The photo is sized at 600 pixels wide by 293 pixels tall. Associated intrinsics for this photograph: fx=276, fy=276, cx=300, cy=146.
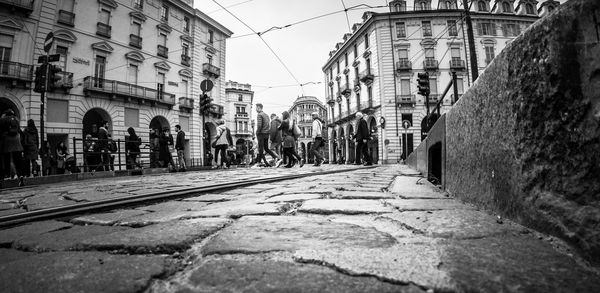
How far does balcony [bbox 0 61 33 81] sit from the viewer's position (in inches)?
528

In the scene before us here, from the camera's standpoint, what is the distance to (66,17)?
1586 cm

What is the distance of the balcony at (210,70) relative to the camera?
2442 cm

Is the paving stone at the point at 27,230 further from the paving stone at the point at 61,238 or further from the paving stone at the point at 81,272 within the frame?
the paving stone at the point at 81,272

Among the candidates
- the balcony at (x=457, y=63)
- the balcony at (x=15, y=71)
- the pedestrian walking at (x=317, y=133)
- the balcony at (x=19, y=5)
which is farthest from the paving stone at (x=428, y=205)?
the balcony at (x=457, y=63)

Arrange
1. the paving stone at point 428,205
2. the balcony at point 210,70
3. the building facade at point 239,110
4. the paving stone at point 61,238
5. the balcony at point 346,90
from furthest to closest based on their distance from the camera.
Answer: the building facade at point 239,110
the balcony at point 346,90
the balcony at point 210,70
the paving stone at point 428,205
the paving stone at point 61,238

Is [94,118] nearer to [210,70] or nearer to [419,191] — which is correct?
[210,70]

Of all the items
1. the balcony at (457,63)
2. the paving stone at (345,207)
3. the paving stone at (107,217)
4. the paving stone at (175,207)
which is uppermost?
the balcony at (457,63)

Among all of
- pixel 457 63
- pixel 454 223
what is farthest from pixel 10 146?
pixel 457 63

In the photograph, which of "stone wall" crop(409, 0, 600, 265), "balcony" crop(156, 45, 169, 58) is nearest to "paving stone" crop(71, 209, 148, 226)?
"stone wall" crop(409, 0, 600, 265)

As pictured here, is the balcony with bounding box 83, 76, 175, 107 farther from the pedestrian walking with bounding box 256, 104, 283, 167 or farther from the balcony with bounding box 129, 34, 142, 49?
the pedestrian walking with bounding box 256, 104, 283, 167

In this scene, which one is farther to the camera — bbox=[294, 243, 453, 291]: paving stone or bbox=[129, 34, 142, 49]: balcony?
bbox=[129, 34, 142, 49]: balcony

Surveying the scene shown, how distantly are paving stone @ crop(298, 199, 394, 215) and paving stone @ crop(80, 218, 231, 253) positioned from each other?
56 cm

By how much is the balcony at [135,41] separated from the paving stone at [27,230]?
21.6 m

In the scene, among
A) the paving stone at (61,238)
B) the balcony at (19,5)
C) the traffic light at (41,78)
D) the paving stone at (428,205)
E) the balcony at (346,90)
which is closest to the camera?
the paving stone at (61,238)
